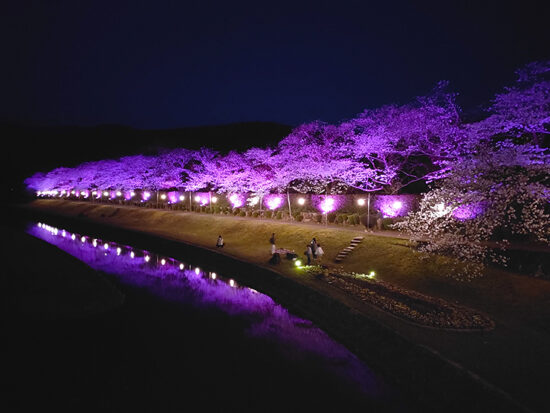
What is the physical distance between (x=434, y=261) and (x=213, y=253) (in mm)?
13861

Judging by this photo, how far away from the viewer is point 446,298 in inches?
580

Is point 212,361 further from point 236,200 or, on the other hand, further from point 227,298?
point 236,200

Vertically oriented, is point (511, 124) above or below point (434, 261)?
above

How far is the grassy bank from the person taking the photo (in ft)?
28.3

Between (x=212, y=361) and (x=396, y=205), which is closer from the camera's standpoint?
(x=212, y=361)

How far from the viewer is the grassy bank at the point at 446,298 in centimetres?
864

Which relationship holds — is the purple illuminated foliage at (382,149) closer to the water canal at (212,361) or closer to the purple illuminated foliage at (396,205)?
the purple illuminated foliage at (396,205)

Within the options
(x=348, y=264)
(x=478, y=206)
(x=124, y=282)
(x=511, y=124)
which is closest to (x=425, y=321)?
(x=478, y=206)

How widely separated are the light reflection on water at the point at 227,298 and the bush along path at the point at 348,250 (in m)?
5.93

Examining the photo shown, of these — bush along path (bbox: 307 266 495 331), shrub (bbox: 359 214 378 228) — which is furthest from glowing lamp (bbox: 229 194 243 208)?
bush along path (bbox: 307 266 495 331)

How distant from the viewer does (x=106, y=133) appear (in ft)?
511

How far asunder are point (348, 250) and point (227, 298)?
852 centimetres

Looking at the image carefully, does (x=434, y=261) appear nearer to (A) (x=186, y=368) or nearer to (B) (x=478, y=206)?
(B) (x=478, y=206)

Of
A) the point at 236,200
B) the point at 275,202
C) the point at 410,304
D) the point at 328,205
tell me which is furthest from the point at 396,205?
the point at 236,200
